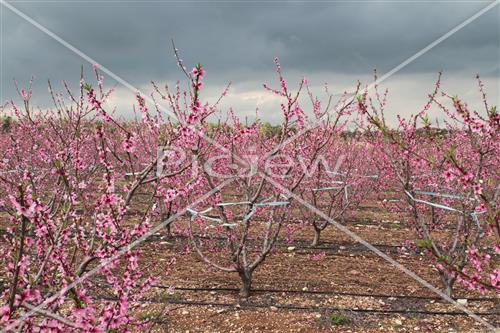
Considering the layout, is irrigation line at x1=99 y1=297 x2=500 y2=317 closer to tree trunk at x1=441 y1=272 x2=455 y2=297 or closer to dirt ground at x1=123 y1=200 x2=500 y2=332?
dirt ground at x1=123 y1=200 x2=500 y2=332

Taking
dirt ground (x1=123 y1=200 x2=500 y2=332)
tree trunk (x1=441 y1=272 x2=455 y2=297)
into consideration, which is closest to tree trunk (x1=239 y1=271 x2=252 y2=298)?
dirt ground (x1=123 y1=200 x2=500 y2=332)

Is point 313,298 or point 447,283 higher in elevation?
point 447,283

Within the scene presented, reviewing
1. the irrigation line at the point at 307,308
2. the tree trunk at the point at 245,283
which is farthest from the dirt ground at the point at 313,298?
the tree trunk at the point at 245,283

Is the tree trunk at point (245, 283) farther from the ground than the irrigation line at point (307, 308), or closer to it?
farther from the ground

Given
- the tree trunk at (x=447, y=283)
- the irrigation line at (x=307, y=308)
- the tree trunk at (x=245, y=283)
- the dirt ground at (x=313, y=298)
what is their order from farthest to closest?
the tree trunk at (x=245, y=283)
the tree trunk at (x=447, y=283)
the irrigation line at (x=307, y=308)
the dirt ground at (x=313, y=298)

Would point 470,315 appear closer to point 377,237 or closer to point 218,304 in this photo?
point 218,304

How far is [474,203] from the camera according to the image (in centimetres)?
628

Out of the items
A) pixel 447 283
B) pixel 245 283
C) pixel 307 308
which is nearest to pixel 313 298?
pixel 307 308

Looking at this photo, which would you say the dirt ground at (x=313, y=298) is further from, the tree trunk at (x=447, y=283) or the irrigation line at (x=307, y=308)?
the tree trunk at (x=447, y=283)

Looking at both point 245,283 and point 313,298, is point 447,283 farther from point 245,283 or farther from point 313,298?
point 245,283

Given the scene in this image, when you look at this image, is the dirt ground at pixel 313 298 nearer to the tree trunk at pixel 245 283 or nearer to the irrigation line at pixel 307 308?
the irrigation line at pixel 307 308

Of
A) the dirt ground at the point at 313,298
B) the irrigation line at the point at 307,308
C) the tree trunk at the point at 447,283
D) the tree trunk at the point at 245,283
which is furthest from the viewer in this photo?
the tree trunk at the point at 245,283

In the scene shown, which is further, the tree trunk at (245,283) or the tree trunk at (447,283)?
the tree trunk at (245,283)

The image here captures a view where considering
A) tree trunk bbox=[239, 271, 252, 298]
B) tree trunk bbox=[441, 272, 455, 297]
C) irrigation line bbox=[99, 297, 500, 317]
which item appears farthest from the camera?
tree trunk bbox=[239, 271, 252, 298]
